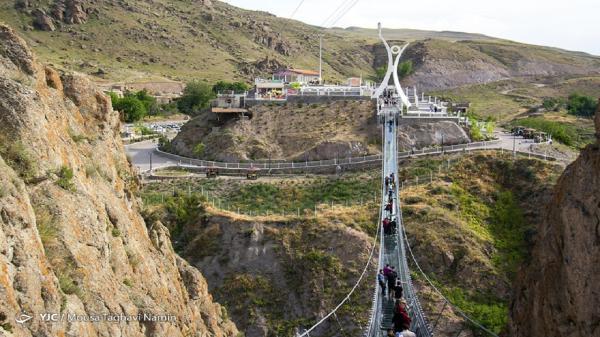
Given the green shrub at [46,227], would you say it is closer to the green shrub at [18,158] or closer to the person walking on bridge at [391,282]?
the green shrub at [18,158]

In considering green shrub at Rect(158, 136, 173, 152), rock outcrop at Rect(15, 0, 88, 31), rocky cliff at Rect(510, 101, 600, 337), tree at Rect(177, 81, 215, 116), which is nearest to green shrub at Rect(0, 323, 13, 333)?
rocky cliff at Rect(510, 101, 600, 337)

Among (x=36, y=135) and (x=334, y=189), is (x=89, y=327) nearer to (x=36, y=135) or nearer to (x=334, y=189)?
(x=36, y=135)

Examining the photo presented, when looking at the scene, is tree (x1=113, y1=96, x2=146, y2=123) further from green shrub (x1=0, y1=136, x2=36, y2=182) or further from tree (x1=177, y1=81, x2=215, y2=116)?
green shrub (x1=0, y1=136, x2=36, y2=182)

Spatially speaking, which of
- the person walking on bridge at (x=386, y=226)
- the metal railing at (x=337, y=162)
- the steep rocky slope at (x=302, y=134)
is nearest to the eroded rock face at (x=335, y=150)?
the steep rocky slope at (x=302, y=134)

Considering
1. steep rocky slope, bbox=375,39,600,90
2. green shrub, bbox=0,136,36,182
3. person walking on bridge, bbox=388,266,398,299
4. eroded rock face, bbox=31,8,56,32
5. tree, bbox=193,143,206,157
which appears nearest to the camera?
green shrub, bbox=0,136,36,182

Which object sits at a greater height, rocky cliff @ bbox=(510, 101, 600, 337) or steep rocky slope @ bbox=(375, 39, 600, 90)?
steep rocky slope @ bbox=(375, 39, 600, 90)

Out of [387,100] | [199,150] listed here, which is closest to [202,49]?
[387,100]
